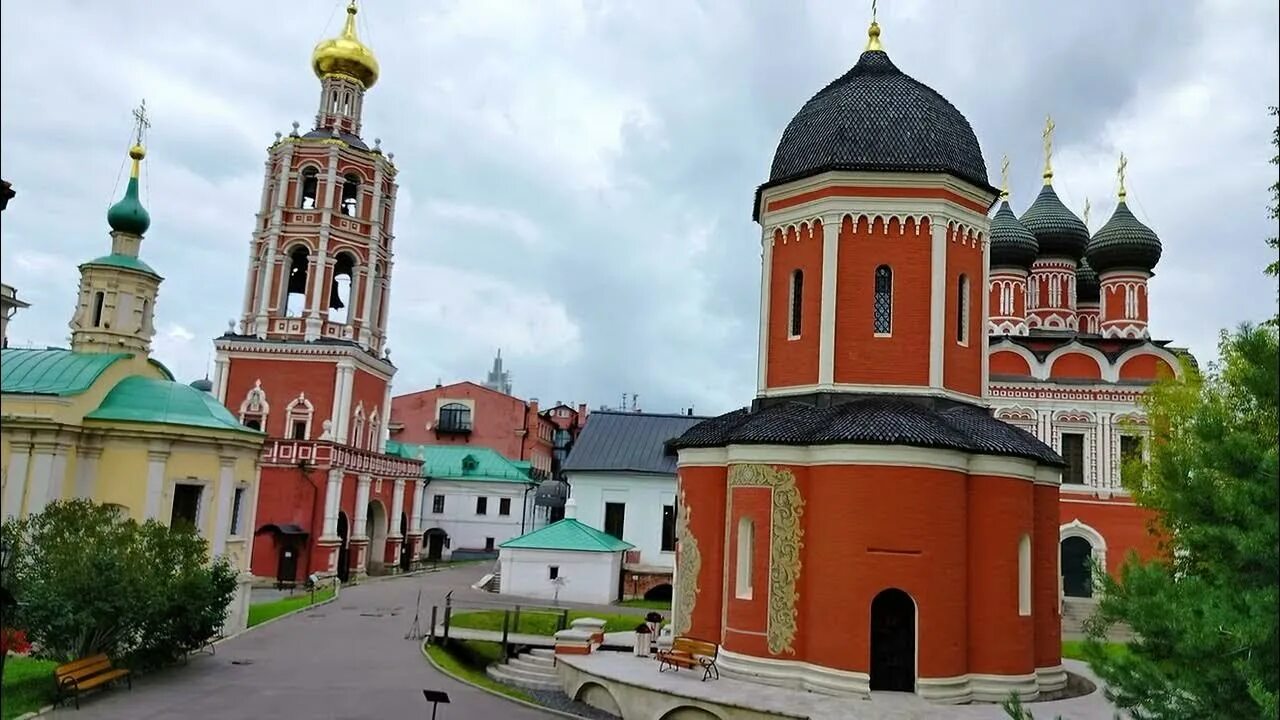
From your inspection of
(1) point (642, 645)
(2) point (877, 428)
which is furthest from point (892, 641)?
(1) point (642, 645)

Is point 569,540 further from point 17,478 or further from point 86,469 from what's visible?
point 17,478

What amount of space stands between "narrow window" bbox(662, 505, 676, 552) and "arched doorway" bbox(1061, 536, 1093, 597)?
42.1 ft

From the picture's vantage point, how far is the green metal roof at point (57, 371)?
1656 cm

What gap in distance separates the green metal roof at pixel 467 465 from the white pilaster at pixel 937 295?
Result: 3446 cm

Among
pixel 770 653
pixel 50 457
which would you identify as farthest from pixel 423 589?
pixel 770 653

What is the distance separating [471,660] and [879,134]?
13.9 meters

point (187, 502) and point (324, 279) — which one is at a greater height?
point (324, 279)

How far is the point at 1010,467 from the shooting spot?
1520 centimetres

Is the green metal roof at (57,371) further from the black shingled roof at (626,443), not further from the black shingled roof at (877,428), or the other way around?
the black shingled roof at (626,443)

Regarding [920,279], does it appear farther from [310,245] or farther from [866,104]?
[310,245]

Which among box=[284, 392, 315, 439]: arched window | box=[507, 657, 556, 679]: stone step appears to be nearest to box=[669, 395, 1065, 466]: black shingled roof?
box=[507, 657, 556, 679]: stone step

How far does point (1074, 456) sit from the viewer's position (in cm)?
3050

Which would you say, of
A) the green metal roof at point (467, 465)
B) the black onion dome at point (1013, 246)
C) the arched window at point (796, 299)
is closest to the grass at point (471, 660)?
the arched window at point (796, 299)

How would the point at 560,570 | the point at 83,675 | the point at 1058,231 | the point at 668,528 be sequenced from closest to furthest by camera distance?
the point at 83,675
the point at 560,570
the point at 668,528
the point at 1058,231
